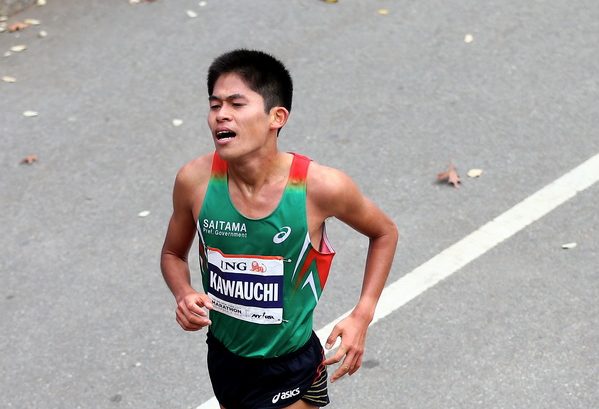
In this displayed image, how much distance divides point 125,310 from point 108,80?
3.00 metres

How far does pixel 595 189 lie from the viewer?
6.86 metres

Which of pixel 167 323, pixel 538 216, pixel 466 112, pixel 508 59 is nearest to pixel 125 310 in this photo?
pixel 167 323

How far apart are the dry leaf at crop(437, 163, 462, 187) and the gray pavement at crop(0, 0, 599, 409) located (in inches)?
2.8

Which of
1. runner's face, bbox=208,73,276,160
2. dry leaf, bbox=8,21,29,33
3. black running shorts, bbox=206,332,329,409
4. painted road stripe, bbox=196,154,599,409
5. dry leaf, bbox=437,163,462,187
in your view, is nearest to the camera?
runner's face, bbox=208,73,276,160

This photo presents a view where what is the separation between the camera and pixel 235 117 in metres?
3.58

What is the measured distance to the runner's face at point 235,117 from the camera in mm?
3578

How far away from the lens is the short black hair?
3.65m

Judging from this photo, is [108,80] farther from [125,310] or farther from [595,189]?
[595,189]

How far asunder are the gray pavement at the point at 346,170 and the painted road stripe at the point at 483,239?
61 millimetres

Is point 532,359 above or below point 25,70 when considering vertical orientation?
above

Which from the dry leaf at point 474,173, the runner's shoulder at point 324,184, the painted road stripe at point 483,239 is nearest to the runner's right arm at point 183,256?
the runner's shoulder at point 324,184

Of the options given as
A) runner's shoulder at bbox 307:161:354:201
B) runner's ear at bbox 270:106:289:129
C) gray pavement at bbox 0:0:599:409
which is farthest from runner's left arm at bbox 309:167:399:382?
gray pavement at bbox 0:0:599:409

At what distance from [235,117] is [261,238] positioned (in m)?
0.43

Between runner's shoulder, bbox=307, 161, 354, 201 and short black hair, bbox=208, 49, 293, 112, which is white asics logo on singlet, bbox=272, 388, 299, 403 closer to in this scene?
runner's shoulder, bbox=307, 161, 354, 201
